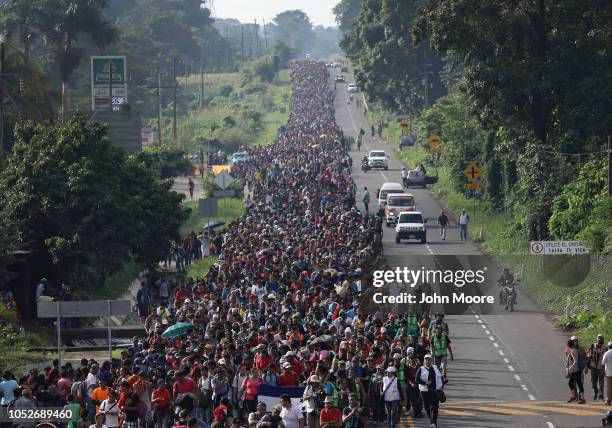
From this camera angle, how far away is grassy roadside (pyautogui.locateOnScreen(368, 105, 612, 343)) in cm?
3778

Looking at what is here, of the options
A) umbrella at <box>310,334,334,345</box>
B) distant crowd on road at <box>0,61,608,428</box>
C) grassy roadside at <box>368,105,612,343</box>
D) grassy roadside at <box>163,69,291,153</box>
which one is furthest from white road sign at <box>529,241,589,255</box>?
grassy roadside at <box>163,69,291,153</box>

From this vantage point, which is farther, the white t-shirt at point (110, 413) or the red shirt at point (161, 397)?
the red shirt at point (161, 397)

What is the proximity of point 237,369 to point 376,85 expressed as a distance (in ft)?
284

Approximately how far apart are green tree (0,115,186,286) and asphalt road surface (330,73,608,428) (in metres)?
8.15

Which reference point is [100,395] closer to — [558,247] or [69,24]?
[558,247]

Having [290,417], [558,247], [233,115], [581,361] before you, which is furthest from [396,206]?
[233,115]

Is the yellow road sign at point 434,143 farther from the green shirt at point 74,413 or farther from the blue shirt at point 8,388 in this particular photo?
the green shirt at point 74,413

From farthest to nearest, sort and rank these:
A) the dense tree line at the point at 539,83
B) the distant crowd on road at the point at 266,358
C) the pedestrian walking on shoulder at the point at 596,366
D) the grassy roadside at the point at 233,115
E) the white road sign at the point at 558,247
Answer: the grassy roadside at the point at 233,115 → the dense tree line at the point at 539,83 → the white road sign at the point at 558,247 → the pedestrian walking on shoulder at the point at 596,366 → the distant crowd on road at the point at 266,358

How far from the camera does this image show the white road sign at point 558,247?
39.5 meters

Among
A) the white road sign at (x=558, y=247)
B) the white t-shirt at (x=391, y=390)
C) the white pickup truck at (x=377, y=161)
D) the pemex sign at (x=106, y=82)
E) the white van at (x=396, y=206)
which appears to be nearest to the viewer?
the white t-shirt at (x=391, y=390)

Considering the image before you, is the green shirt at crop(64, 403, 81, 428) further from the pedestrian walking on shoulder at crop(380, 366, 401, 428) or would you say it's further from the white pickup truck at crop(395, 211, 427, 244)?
the white pickup truck at crop(395, 211, 427, 244)

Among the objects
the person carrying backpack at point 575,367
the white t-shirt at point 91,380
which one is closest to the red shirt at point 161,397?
the white t-shirt at point 91,380

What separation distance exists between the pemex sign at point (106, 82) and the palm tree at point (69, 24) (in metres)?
6.69

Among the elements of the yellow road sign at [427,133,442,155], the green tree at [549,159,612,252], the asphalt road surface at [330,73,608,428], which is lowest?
the asphalt road surface at [330,73,608,428]
